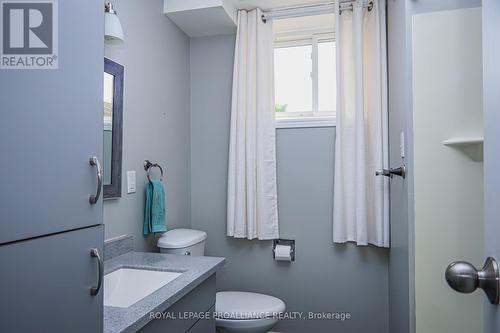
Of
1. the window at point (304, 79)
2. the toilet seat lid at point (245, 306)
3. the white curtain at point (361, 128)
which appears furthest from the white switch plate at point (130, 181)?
the white curtain at point (361, 128)

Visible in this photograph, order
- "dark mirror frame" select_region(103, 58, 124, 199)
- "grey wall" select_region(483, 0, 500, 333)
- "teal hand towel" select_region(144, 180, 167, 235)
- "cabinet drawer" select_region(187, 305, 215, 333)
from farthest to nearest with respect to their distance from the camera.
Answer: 1. "teal hand towel" select_region(144, 180, 167, 235)
2. "dark mirror frame" select_region(103, 58, 124, 199)
3. "cabinet drawer" select_region(187, 305, 215, 333)
4. "grey wall" select_region(483, 0, 500, 333)

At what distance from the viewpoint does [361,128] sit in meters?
1.97

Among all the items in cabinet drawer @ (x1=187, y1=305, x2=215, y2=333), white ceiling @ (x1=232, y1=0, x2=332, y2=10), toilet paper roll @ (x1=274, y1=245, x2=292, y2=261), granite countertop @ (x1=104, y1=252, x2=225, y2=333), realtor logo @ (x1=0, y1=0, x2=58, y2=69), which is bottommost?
cabinet drawer @ (x1=187, y1=305, x2=215, y2=333)

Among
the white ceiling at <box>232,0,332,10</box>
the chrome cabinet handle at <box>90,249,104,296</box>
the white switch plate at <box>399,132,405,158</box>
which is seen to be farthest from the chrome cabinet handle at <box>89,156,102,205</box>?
the white ceiling at <box>232,0,332,10</box>

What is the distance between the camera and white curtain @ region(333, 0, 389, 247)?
193cm

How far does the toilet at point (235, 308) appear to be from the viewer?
169cm

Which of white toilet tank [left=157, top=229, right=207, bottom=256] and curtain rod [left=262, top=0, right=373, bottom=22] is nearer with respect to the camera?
white toilet tank [left=157, top=229, right=207, bottom=256]

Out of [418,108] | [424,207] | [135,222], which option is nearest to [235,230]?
[135,222]

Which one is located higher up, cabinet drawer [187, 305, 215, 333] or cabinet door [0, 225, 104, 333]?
cabinet door [0, 225, 104, 333]

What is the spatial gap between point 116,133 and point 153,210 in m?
0.47

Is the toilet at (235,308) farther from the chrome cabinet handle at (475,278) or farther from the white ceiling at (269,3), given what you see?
the white ceiling at (269,3)

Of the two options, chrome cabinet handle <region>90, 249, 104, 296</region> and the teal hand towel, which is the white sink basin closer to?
the teal hand towel

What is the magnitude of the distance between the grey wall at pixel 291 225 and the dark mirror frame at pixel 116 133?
2.70 ft

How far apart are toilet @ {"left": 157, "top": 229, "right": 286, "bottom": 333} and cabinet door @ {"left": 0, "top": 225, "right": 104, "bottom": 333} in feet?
3.17
